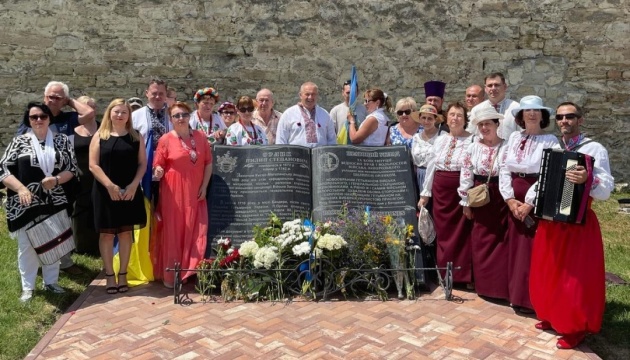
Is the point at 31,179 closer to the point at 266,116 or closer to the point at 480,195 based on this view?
the point at 266,116

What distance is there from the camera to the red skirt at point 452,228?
5.56 meters

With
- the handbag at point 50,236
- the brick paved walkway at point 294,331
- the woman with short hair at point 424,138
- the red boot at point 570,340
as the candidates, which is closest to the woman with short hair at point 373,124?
the woman with short hair at point 424,138

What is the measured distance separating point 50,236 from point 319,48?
6.68 meters

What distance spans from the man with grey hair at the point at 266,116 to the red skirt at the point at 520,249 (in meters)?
3.14

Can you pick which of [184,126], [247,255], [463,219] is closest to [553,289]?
[463,219]

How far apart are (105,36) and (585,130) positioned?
946cm

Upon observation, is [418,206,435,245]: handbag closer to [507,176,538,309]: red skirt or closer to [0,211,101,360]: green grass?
[507,176,538,309]: red skirt

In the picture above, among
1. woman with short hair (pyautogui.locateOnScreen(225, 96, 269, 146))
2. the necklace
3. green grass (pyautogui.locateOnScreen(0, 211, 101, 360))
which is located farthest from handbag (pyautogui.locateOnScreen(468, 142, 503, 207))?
green grass (pyautogui.locateOnScreen(0, 211, 101, 360))

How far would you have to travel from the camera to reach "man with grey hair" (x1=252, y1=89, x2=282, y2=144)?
6793 millimetres

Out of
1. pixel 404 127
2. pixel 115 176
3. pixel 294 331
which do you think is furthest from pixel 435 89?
pixel 115 176

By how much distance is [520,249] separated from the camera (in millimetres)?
4977

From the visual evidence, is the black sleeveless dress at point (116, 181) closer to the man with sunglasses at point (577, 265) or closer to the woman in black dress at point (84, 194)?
the woman in black dress at point (84, 194)

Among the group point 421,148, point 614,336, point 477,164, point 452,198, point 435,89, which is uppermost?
point 435,89

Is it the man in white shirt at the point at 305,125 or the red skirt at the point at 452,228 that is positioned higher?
the man in white shirt at the point at 305,125
